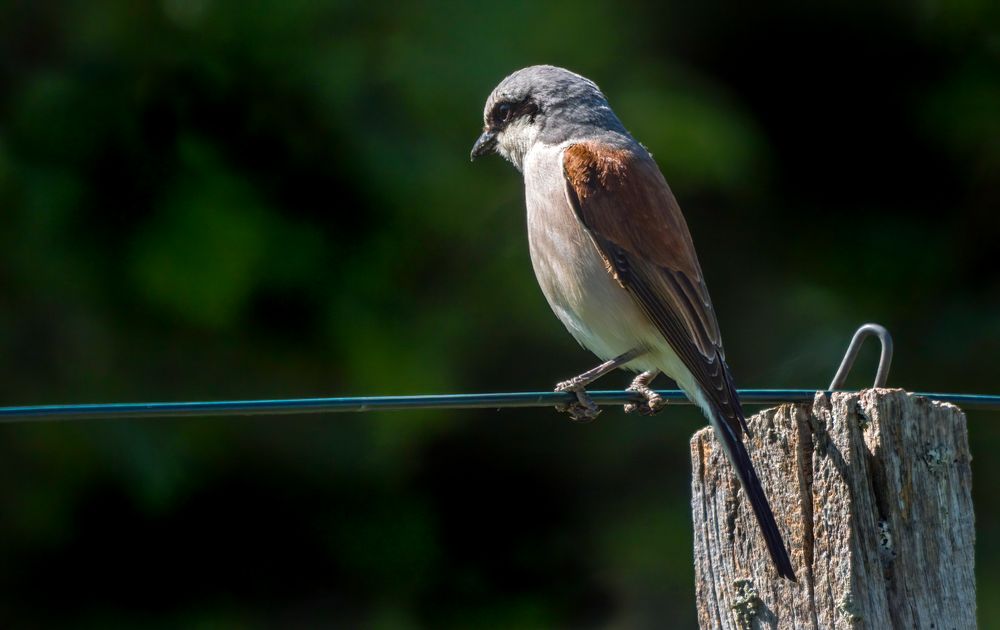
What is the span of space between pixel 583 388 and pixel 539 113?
3.79 ft

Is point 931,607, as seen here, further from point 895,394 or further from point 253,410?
point 253,410

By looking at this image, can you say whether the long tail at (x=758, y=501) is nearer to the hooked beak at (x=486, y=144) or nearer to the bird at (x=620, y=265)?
the bird at (x=620, y=265)

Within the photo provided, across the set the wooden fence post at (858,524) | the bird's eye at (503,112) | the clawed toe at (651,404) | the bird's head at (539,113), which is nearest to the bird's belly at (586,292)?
the clawed toe at (651,404)

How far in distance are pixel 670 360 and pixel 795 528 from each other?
4.46 ft

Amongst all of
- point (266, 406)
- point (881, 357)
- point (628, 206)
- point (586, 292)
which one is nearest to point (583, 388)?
point (586, 292)

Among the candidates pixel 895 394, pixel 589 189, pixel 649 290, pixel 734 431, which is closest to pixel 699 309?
pixel 649 290

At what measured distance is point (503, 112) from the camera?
12.6 ft

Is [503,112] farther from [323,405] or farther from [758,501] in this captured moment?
[758,501]

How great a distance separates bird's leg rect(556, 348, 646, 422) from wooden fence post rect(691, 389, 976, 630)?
2.22 ft

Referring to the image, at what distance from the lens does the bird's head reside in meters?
3.68

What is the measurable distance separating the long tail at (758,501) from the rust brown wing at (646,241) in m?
1.02

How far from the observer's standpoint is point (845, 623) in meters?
1.68

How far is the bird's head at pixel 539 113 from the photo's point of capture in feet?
12.1

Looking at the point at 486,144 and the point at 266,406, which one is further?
the point at 486,144
